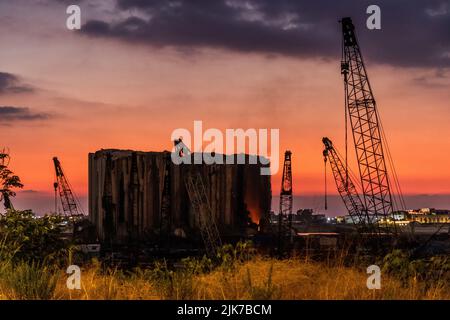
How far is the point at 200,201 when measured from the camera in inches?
1437

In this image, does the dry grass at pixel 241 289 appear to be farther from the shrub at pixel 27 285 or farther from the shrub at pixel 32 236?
the shrub at pixel 32 236

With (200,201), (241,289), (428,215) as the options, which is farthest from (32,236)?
(428,215)

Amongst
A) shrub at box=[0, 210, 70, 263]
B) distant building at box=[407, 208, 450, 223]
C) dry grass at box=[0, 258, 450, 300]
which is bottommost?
distant building at box=[407, 208, 450, 223]

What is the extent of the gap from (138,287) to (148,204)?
2522 centimetres

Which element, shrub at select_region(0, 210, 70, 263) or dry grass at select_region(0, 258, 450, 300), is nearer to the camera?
dry grass at select_region(0, 258, 450, 300)

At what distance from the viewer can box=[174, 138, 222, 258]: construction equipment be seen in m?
35.6

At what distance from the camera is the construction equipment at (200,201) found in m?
35.6

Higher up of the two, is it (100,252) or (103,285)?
(103,285)

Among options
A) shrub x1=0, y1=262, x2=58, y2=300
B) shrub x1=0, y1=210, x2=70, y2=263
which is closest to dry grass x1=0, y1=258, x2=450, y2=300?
shrub x1=0, y1=262, x2=58, y2=300

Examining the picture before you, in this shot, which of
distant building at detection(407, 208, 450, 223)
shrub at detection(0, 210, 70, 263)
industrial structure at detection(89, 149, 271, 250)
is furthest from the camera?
distant building at detection(407, 208, 450, 223)

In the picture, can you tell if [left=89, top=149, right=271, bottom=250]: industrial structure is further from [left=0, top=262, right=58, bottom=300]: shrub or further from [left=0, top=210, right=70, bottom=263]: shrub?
[left=0, top=262, right=58, bottom=300]: shrub
